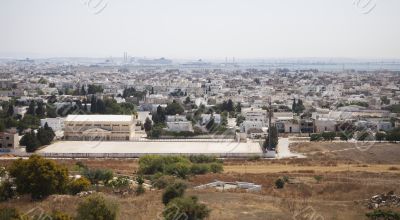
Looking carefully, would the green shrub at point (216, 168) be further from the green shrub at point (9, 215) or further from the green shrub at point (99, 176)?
the green shrub at point (9, 215)

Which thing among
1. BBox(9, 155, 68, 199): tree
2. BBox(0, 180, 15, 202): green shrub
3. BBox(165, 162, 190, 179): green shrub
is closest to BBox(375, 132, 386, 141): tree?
BBox(165, 162, 190, 179): green shrub

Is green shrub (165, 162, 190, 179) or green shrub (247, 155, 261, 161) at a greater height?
green shrub (165, 162, 190, 179)

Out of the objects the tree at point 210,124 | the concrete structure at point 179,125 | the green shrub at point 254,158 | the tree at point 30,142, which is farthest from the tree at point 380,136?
the tree at point 30,142

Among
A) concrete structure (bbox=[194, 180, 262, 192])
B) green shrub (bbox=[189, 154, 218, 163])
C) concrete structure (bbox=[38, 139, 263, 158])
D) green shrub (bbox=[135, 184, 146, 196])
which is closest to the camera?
green shrub (bbox=[135, 184, 146, 196])

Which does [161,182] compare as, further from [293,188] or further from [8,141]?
[8,141]

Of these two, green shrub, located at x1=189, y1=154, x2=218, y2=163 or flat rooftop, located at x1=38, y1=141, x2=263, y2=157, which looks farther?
flat rooftop, located at x1=38, y1=141, x2=263, y2=157

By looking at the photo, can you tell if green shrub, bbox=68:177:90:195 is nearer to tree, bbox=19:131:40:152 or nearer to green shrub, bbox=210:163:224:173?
green shrub, bbox=210:163:224:173

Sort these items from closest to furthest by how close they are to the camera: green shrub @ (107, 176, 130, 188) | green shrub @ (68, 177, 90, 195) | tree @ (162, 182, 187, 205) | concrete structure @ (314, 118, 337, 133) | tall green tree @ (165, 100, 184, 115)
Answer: tree @ (162, 182, 187, 205)
green shrub @ (68, 177, 90, 195)
green shrub @ (107, 176, 130, 188)
concrete structure @ (314, 118, 337, 133)
tall green tree @ (165, 100, 184, 115)

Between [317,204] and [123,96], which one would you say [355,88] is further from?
[317,204]

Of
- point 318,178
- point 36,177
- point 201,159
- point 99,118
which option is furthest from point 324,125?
point 36,177
